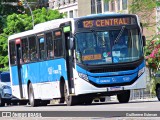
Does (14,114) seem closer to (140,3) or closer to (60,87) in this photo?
(60,87)

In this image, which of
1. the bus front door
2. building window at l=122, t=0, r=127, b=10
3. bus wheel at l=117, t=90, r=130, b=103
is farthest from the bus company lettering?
building window at l=122, t=0, r=127, b=10

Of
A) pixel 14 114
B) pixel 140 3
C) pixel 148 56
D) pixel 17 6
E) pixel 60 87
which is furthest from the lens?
pixel 17 6

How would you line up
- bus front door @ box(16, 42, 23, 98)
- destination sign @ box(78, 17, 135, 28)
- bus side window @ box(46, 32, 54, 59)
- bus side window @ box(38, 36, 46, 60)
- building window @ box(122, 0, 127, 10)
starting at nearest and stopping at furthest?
destination sign @ box(78, 17, 135, 28) → bus side window @ box(46, 32, 54, 59) → bus side window @ box(38, 36, 46, 60) → bus front door @ box(16, 42, 23, 98) → building window @ box(122, 0, 127, 10)

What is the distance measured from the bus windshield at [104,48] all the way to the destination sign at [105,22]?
0.34 metres

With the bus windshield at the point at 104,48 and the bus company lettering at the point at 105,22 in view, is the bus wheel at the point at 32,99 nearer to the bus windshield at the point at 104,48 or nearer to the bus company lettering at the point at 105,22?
the bus windshield at the point at 104,48

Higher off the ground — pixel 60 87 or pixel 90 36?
pixel 90 36

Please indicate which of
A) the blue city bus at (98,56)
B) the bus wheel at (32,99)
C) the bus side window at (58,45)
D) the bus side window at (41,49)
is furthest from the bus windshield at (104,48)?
the bus wheel at (32,99)

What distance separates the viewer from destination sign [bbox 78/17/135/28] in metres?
29.2

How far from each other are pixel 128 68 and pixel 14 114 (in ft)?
38.8

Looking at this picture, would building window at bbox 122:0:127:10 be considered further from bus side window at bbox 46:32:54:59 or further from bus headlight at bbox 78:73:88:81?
Answer: bus headlight at bbox 78:73:88:81

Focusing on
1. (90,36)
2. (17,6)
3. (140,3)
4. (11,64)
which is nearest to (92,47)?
(90,36)

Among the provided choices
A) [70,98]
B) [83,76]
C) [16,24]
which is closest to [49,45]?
[70,98]

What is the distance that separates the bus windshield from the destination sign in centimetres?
34

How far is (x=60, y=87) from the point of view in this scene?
30609 mm
